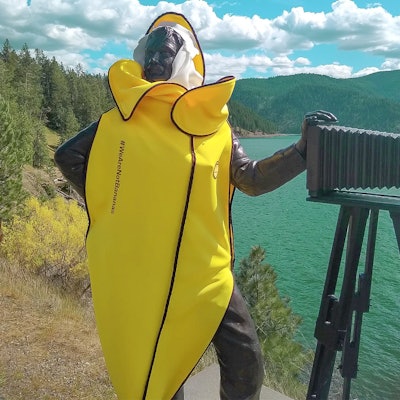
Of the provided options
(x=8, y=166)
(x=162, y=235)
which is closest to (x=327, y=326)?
(x=162, y=235)

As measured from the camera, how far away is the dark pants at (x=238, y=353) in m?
1.89

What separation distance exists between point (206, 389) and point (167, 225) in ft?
5.67

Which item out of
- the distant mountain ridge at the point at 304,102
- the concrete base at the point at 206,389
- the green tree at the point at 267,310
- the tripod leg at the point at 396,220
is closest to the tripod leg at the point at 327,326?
the tripod leg at the point at 396,220

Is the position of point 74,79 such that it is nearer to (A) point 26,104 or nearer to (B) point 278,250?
(A) point 26,104

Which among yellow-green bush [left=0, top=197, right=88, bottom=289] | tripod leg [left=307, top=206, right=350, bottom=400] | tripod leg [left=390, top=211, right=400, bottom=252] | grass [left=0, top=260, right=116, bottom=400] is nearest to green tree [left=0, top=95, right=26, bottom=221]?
yellow-green bush [left=0, top=197, right=88, bottom=289]

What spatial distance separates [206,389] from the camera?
3090 mm

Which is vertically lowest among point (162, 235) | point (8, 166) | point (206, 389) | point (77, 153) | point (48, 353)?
point (48, 353)

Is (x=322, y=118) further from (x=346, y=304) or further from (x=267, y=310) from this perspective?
(x=267, y=310)

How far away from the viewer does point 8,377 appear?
3.67m

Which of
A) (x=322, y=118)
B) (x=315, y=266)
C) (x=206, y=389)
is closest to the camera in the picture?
(x=322, y=118)

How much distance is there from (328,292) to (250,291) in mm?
7854

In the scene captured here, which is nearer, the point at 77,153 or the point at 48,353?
the point at 77,153

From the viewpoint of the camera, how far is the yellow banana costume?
1.79 m

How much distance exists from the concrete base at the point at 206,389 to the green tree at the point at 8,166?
15029mm
